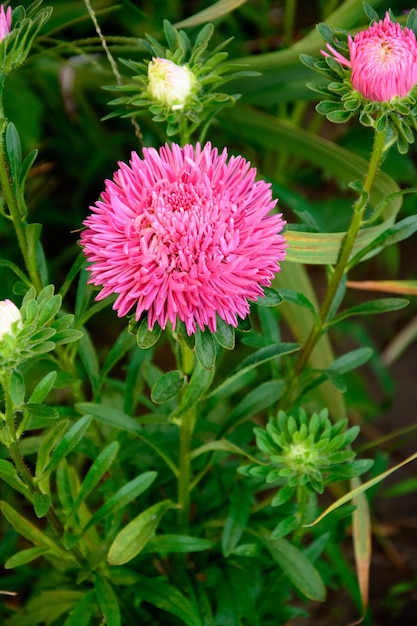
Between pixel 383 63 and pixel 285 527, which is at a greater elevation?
pixel 383 63

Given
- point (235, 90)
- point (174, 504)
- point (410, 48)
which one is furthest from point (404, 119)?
point (235, 90)

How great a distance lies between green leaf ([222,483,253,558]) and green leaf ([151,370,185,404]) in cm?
20

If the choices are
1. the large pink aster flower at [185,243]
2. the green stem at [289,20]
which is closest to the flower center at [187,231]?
the large pink aster flower at [185,243]

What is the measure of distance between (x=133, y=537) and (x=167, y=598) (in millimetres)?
105

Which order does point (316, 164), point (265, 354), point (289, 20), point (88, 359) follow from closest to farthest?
point (265, 354) < point (88, 359) < point (316, 164) < point (289, 20)

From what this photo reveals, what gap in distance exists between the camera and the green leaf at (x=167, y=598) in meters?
0.74

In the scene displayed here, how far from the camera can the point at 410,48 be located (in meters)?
0.58

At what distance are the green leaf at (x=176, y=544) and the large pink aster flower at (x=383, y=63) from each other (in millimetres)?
451

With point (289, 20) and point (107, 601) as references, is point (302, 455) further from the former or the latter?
point (289, 20)

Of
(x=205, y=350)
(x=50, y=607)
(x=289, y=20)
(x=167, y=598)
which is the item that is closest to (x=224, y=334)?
(x=205, y=350)

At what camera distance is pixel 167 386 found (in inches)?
24.6

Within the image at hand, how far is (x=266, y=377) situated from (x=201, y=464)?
213 mm

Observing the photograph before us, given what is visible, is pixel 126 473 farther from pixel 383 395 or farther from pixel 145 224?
pixel 383 395

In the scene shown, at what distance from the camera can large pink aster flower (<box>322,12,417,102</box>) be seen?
22.1 inches
